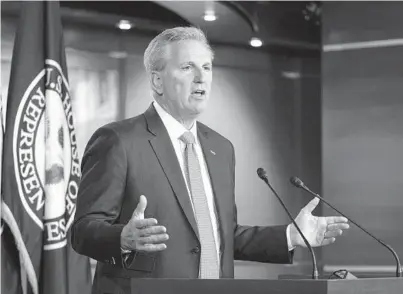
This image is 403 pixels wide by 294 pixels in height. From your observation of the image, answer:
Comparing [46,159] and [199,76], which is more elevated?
[199,76]

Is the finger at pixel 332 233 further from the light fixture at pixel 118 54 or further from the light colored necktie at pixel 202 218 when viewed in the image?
the light fixture at pixel 118 54

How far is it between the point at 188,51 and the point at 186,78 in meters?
0.12

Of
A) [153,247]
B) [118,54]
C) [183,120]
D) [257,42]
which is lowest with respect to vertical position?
[153,247]

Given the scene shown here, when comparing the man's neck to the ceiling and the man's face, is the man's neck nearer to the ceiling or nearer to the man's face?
the man's face

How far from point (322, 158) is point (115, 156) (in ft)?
9.31

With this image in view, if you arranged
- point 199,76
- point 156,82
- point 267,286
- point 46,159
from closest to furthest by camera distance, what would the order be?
point 267,286 → point 199,76 → point 156,82 → point 46,159

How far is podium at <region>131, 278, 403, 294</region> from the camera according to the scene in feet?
7.80

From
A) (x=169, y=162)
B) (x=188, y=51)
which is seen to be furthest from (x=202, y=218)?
(x=188, y=51)

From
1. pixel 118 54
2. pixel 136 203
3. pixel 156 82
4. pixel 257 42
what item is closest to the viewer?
pixel 136 203

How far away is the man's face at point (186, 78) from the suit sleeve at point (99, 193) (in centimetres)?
30

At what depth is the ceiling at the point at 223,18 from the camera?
5.72 metres

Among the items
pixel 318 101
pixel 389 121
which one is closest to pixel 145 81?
pixel 318 101

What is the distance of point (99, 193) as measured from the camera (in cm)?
317

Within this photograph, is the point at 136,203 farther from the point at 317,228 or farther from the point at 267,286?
the point at 267,286
